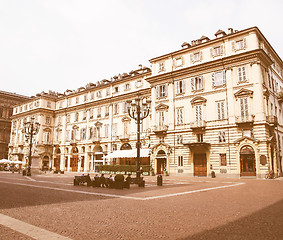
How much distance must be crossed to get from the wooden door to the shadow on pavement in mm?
24489

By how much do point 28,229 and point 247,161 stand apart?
27.0 m

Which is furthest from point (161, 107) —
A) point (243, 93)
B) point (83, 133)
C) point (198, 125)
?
point (83, 133)

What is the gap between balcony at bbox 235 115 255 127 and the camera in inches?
1094

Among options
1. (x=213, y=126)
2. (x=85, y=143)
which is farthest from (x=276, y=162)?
(x=85, y=143)

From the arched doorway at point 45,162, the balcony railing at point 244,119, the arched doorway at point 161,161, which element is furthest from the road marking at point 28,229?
the arched doorway at point 45,162

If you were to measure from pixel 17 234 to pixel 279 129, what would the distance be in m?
34.1

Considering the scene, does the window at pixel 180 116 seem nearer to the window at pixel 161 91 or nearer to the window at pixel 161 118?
the window at pixel 161 118

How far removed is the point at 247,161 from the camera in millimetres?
28281

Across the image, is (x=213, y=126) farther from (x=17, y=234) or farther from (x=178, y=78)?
(x=17, y=234)

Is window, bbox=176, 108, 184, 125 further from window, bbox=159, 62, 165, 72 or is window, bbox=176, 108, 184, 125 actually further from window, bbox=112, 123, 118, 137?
window, bbox=112, 123, 118, 137

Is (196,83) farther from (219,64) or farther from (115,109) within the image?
(115,109)

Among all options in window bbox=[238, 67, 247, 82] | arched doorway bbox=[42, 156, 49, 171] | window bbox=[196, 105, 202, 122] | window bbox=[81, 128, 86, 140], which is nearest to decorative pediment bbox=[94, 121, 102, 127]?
window bbox=[81, 128, 86, 140]

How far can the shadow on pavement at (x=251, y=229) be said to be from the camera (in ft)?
17.5

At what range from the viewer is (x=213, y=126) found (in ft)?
102
